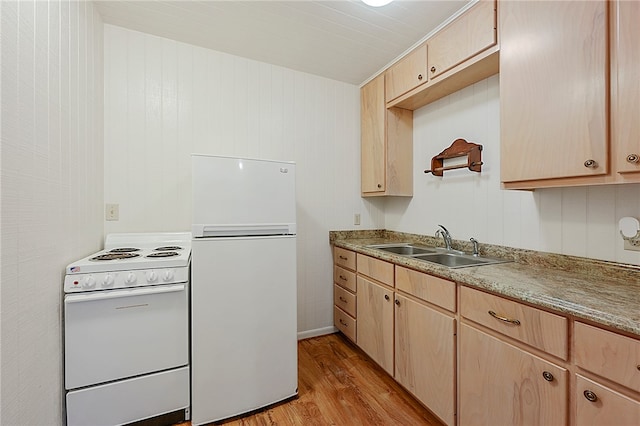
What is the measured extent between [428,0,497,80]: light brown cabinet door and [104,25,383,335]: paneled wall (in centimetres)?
106

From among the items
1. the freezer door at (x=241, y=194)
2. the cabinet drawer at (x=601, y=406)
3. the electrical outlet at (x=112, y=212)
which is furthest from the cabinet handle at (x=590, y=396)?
the electrical outlet at (x=112, y=212)

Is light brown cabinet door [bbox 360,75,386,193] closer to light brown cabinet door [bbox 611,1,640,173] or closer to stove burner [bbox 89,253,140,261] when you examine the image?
light brown cabinet door [bbox 611,1,640,173]

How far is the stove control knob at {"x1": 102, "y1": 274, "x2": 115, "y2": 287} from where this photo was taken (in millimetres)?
1426

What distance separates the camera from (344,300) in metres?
2.54

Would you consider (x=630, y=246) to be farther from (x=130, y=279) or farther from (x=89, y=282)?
(x=89, y=282)

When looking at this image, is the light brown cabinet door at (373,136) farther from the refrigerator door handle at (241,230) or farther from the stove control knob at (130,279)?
the stove control knob at (130,279)

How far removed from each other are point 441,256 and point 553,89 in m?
1.25

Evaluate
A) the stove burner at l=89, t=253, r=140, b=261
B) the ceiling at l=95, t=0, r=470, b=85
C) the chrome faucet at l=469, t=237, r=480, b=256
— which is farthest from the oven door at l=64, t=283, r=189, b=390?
the chrome faucet at l=469, t=237, r=480, b=256

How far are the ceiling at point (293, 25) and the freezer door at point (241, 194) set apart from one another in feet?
3.38

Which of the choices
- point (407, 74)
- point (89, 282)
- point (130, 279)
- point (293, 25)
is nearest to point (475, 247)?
point (407, 74)

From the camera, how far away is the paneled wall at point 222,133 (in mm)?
2029

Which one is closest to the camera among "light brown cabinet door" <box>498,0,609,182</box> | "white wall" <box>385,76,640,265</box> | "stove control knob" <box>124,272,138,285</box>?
"light brown cabinet door" <box>498,0,609,182</box>

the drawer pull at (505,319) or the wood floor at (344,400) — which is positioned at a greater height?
the drawer pull at (505,319)

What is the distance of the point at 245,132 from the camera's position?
241cm
